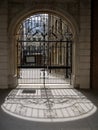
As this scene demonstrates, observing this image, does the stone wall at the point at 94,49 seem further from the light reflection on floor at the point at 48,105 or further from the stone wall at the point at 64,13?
the light reflection on floor at the point at 48,105

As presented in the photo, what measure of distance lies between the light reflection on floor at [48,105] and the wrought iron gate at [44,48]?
2089 mm

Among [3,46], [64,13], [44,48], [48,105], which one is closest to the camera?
[48,105]

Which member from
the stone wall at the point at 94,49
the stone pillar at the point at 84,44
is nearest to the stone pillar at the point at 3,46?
the stone pillar at the point at 84,44

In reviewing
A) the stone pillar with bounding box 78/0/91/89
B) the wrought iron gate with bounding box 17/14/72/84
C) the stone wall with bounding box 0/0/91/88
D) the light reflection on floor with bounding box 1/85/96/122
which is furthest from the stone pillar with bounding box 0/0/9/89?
the stone pillar with bounding box 78/0/91/89

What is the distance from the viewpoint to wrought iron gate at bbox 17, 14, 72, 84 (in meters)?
12.4

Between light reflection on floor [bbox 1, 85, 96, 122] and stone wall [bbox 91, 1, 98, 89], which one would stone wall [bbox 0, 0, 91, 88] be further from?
light reflection on floor [bbox 1, 85, 96, 122]

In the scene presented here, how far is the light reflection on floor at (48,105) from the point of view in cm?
629

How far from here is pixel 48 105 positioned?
7484 mm

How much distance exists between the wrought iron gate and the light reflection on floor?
209cm

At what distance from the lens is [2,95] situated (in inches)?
356

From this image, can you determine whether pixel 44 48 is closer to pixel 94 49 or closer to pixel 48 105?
pixel 94 49

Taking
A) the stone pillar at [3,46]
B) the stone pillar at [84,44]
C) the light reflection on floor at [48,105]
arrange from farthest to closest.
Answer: the stone pillar at [84,44] < the stone pillar at [3,46] < the light reflection on floor at [48,105]

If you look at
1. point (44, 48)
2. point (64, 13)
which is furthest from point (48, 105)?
point (44, 48)

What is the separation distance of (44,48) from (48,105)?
5.27 m
